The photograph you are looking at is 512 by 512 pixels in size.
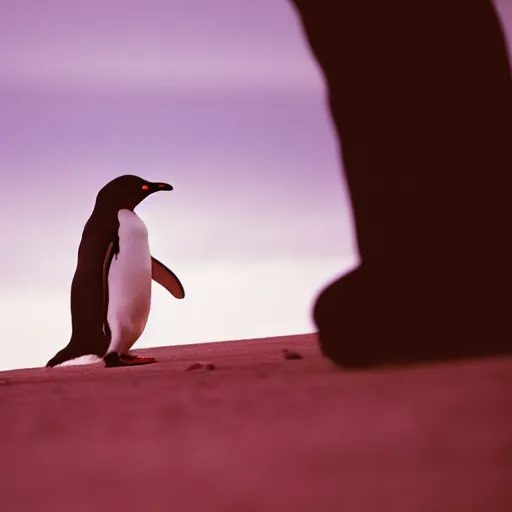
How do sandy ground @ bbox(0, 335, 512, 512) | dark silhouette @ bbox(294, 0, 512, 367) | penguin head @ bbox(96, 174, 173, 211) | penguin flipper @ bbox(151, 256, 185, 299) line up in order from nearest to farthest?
sandy ground @ bbox(0, 335, 512, 512)
dark silhouette @ bbox(294, 0, 512, 367)
penguin head @ bbox(96, 174, 173, 211)
penguin flipper @ bbox(151, 256, 185, 299)

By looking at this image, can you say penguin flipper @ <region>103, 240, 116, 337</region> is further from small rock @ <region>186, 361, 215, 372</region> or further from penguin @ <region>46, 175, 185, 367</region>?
small rock @ <region>186, 361, 215, 372</region>

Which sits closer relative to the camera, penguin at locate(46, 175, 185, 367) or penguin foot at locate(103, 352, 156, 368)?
penguin foot at locate(103, 352, 156, 368)

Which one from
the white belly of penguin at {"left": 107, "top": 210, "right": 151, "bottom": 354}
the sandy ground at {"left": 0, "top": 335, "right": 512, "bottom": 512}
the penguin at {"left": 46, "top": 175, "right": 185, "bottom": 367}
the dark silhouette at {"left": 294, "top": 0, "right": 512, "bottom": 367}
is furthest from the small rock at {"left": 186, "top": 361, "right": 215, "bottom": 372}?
the white belly of penguin at {"left": 107, "top": 210, "right": 151, "bottom": 354}

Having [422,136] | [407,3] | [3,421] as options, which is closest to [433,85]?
[422,136]

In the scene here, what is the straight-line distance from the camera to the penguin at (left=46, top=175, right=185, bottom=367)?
3.27 m

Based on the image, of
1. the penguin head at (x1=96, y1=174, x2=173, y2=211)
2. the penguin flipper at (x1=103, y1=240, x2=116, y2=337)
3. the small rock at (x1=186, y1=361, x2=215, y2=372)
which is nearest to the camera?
the small rock at (x1=186, y1=361, x2=215, y2=372)

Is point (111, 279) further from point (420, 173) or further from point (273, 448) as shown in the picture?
point (273, 448)

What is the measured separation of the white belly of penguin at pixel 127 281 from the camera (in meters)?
3.33

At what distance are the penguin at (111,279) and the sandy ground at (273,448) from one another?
1980mm

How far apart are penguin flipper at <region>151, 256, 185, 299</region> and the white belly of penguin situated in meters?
0.51

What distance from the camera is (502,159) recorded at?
1.89 m

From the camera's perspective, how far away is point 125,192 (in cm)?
346

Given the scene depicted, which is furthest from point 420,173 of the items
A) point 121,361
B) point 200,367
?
point 121,361

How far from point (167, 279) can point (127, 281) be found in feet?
1.98
